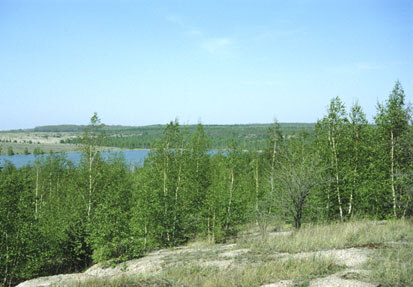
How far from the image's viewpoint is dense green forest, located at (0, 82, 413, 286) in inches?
A: 856

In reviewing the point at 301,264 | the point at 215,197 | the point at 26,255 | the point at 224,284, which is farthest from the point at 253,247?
the point at 26,255

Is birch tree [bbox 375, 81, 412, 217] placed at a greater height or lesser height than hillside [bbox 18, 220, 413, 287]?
greater

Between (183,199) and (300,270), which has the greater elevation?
(300,270)

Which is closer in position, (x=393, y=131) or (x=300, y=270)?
(x=300, y=270)

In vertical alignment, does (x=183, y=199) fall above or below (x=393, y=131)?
below

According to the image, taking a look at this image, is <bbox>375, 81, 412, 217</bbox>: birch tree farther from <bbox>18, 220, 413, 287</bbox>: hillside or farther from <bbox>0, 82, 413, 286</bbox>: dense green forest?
<bbox>18, 220, 413, 287</bbox>: hillside

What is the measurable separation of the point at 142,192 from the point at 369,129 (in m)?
20.3

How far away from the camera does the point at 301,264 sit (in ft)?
32.4

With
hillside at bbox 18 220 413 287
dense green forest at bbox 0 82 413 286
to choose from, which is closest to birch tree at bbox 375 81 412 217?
dense green forest at bbox 0 82 413 286

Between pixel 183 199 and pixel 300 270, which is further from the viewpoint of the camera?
pixel 183 199

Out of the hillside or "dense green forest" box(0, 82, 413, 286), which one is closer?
the hillside

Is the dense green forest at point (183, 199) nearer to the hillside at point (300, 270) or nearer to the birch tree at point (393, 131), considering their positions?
the birch tree at point (393, 131)

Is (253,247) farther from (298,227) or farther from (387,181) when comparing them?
(387,181)

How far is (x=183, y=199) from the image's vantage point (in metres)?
28.0
